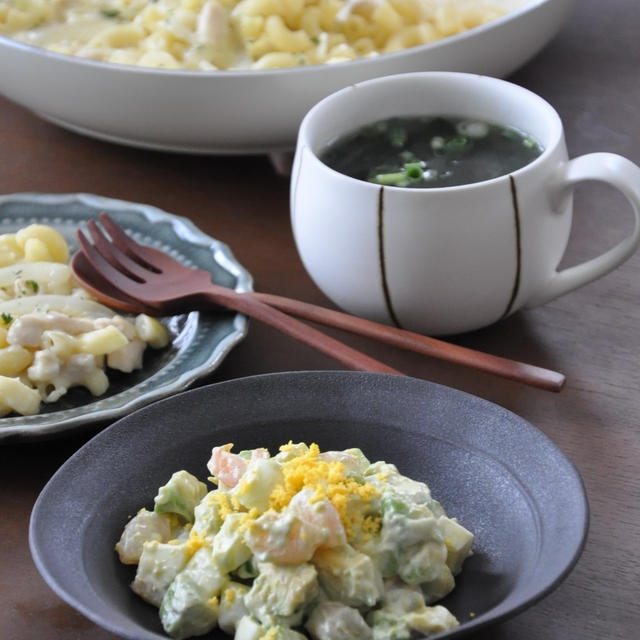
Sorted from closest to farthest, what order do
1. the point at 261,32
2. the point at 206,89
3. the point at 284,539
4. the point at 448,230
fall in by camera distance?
the point at 284,539, the point at 448,230, the point at 206,89, the point at 261,32

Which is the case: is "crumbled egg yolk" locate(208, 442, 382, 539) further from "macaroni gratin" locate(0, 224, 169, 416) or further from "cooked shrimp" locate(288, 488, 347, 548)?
"macaroni gratin" locate(0, 224, 169, 416)

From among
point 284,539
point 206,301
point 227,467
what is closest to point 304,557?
point 284,539

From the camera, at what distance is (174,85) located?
58.5 inches

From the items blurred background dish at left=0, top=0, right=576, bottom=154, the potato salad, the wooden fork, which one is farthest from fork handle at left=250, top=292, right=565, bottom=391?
blurred background dish at left=0, top=0, right=576, bottom=154

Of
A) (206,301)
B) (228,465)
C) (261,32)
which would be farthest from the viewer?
(261,32)

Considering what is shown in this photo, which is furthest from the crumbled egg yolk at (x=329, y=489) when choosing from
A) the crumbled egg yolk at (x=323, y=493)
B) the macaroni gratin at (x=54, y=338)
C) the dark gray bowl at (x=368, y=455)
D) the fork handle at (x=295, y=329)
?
the macaroni gratin at (x=54, y=338)

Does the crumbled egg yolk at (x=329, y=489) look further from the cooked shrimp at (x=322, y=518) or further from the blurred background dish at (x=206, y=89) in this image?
the blurred background dish at (x=206, y=89)

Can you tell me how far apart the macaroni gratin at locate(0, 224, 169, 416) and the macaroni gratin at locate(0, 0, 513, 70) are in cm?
44

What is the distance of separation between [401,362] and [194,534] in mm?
425

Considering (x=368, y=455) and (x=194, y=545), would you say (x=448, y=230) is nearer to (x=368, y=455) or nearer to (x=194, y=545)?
Answer: (x=368, y=455)

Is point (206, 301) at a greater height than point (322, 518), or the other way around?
point (322, 518)

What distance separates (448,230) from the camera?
1170 millimetres

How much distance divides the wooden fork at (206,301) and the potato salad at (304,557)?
0.80 feet

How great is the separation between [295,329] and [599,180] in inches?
13.9
